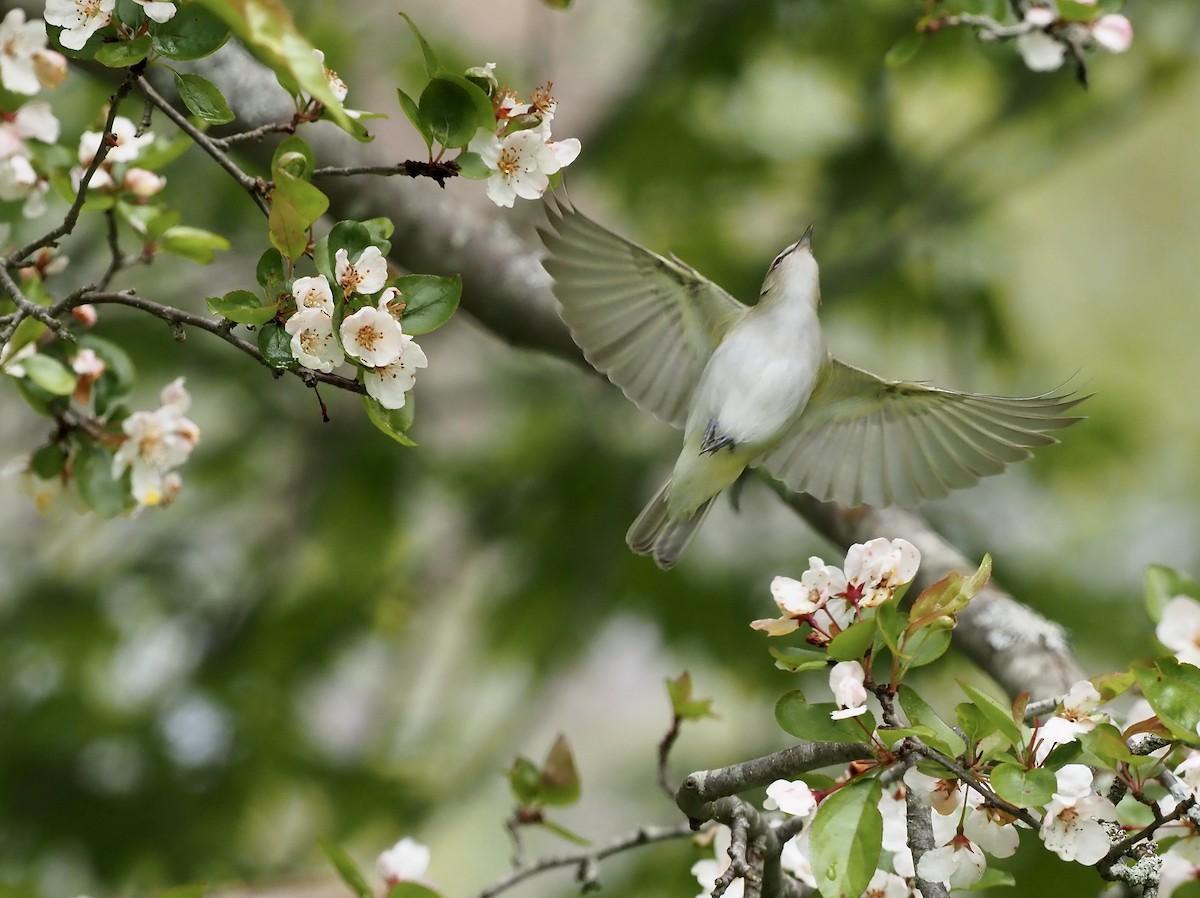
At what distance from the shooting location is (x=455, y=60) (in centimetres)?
345

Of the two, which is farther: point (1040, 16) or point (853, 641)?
point (1040, 16)

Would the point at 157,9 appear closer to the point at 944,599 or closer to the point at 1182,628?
the point at 944,599

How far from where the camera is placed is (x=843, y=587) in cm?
122

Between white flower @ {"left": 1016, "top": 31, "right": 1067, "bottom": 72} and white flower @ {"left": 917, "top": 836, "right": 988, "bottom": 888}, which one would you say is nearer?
white flower @ {"left": 917, "top": 836, "right": 988, "bottom": 888}

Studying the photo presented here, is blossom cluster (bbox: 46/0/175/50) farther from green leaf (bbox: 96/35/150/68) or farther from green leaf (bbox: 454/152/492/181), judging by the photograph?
green leaf (bbox: 454/152/492/181)

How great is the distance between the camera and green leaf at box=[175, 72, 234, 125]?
1226 mm

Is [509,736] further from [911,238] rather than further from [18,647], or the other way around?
[911,238]

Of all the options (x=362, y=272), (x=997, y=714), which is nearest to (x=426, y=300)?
(x=362, y=272)

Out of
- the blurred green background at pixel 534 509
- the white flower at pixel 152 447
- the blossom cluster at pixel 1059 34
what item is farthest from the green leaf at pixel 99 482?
the blurred green background at pixel 534 509

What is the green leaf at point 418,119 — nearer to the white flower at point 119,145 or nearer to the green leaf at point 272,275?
the green leaf at point 272,275

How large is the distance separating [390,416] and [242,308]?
0.17 m

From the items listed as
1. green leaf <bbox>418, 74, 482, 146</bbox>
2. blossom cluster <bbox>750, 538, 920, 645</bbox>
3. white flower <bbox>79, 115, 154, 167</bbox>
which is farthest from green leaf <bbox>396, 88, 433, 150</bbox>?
blossom cluster <bbox>750, 538, 920, 645</bbox>

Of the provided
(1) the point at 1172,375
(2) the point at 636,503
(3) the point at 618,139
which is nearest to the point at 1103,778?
(2) the point at 636,503

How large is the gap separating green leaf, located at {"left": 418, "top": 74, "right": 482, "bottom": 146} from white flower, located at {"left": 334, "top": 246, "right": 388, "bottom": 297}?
0.15m
